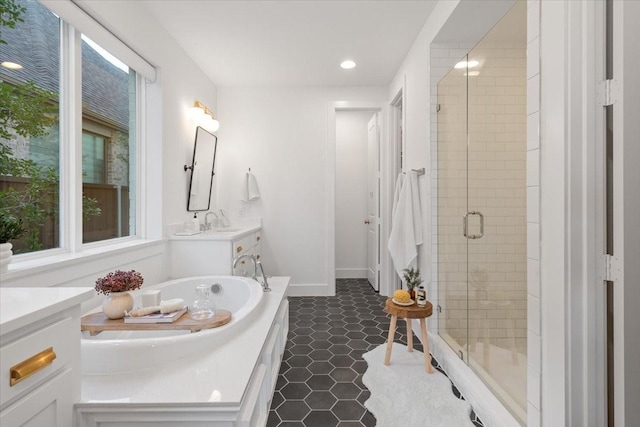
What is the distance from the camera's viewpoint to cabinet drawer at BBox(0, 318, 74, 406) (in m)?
0.69

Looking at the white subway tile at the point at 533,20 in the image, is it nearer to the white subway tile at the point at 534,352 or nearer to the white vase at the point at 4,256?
the white subway tile at the point at 534,352

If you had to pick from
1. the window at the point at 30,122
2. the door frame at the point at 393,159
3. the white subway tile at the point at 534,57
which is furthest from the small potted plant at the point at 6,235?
the door frame at the point at 393,159

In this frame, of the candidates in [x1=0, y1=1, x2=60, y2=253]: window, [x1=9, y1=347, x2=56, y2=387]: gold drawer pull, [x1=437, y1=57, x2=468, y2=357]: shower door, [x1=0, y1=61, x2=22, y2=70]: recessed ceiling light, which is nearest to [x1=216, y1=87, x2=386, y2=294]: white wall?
[x1=437, y1=57, x2=468, y2=357]: shower door

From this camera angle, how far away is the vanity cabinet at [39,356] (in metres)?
0.70

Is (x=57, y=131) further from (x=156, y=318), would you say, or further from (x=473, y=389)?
(x=473, y=389)

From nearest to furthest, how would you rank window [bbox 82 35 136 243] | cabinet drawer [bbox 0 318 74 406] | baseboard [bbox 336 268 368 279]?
cabinet drawer [bbox 0 318 74 406] < window [bbox 82 35 136 243] < baseboard [bbox 336 268 368 279]

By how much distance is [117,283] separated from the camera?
160 centimetres

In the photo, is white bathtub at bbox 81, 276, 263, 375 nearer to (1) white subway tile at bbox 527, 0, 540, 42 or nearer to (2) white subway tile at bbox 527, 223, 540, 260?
(2) white subway tile at bbox 527, 223, 540, 260

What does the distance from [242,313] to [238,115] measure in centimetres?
280

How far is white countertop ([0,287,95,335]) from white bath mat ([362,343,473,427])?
4.81ft

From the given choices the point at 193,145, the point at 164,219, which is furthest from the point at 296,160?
the point at 164,219

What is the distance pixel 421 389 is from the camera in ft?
6.20

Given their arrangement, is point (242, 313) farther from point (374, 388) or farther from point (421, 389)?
point (421, 389)

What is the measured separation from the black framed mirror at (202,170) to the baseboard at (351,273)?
2293 millimetres
